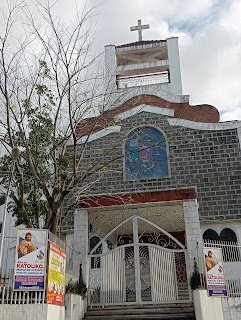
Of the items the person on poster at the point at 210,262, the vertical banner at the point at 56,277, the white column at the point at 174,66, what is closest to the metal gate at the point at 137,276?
the person on poster at the point at 210,262

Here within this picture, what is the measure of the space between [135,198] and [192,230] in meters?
2.07

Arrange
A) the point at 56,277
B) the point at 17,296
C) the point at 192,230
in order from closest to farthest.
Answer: the point at 17,296 < the point at 56,277 < the point at 192,230

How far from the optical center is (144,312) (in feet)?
33.2

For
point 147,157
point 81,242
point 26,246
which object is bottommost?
point 26,246

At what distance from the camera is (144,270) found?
444 inches

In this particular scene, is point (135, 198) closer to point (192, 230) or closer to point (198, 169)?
point (192, 230)

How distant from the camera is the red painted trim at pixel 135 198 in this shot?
11.3 meters

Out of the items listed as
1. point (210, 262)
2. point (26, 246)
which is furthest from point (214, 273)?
point (26, 246)

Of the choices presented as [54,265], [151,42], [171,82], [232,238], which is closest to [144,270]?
[54,265]

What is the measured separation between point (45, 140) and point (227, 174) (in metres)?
7.33

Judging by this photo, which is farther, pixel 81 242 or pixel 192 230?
pixel 81 242

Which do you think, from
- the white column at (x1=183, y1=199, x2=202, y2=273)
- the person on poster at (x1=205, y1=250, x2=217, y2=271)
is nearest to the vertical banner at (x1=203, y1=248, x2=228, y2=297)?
the person on poster at (x1=205, y1=250, x2=217, y2=271)

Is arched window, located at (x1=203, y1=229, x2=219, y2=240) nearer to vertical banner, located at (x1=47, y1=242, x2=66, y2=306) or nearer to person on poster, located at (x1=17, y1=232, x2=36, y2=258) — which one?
vertical banner, located at (x1=47, y1=242, x2=66, y2=306)

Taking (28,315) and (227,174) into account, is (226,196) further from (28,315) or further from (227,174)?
(28,315)
